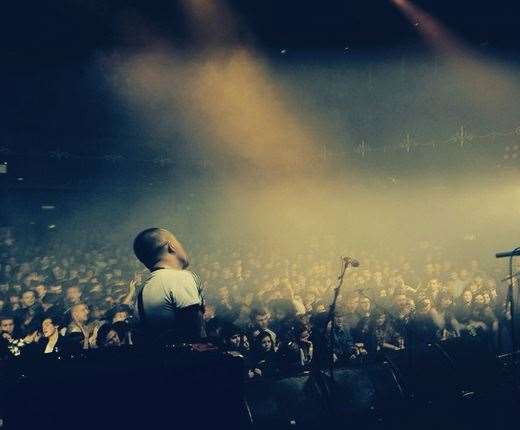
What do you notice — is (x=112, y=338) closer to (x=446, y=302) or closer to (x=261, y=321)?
(x=261, y=321)

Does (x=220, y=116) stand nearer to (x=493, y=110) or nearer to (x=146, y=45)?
(x=146, y=45)

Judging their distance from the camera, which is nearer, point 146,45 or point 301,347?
point 301,347

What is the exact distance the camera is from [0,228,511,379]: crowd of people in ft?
16.8

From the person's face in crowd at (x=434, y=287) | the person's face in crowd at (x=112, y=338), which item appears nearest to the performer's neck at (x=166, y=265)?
the person's face in crowd at (x=112, y=338)

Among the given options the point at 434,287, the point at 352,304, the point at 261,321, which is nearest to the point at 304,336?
the point at 261,321

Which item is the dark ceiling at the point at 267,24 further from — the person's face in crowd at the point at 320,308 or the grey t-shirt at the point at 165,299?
the grey t-shirt at the point at 165,299

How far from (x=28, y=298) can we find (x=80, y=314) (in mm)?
1438

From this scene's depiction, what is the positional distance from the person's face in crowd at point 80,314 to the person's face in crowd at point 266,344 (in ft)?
7.48

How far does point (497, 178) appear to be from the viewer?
1311cm

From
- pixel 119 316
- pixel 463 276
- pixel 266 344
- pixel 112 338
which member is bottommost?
pixel 266 344

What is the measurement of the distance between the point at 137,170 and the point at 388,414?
11307 millimetres

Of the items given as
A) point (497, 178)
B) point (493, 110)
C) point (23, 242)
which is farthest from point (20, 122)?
point (497, 178)

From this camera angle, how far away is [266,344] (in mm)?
5238

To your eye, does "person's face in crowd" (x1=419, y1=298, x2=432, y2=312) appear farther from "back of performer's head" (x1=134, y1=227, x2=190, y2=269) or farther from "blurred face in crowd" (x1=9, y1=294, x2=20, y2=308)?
"blurred face in crowd" (x1=9, y1=294, x2=20, y2=308)
